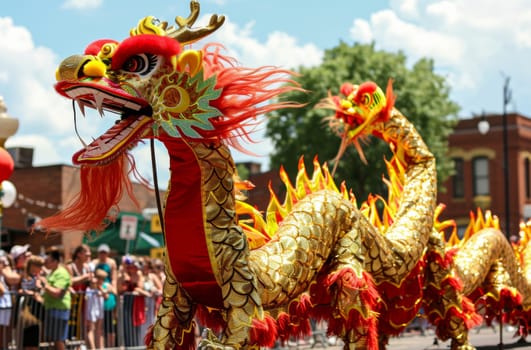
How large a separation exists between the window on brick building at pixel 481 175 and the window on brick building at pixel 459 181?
56 centimetres

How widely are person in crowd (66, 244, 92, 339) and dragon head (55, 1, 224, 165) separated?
22.5ft

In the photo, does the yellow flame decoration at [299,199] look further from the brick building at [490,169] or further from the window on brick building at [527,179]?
the window on brick building at [527,179]

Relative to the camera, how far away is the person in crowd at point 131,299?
42.9 ft

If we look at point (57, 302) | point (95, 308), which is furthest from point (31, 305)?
point (95, 308)

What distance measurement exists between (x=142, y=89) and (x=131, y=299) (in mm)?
8287

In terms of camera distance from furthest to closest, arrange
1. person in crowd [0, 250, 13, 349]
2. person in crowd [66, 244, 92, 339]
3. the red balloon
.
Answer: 1. person in crowd [66, 244, 92, 339]
2. person in crowd [0, 250, 13, 349]
3. the red balloon

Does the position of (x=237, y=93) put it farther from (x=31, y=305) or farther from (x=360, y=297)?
(x=31, y=305)

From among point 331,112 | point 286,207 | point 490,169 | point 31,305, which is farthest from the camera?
point 490,169

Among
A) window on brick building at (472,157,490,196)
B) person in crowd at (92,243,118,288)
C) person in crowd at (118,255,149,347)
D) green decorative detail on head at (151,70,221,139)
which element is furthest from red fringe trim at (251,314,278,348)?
window on brick building at (472,157,490,196)

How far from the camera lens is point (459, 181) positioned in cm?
4044

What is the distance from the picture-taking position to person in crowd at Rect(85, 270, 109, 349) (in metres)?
12.1

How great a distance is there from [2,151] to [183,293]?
5975mm

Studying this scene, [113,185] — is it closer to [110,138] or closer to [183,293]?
[110,138]

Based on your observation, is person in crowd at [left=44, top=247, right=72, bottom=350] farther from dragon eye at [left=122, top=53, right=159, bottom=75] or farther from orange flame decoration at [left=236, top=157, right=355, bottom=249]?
dragon eye at [left=122, top=53, right=159, bottom=75]
